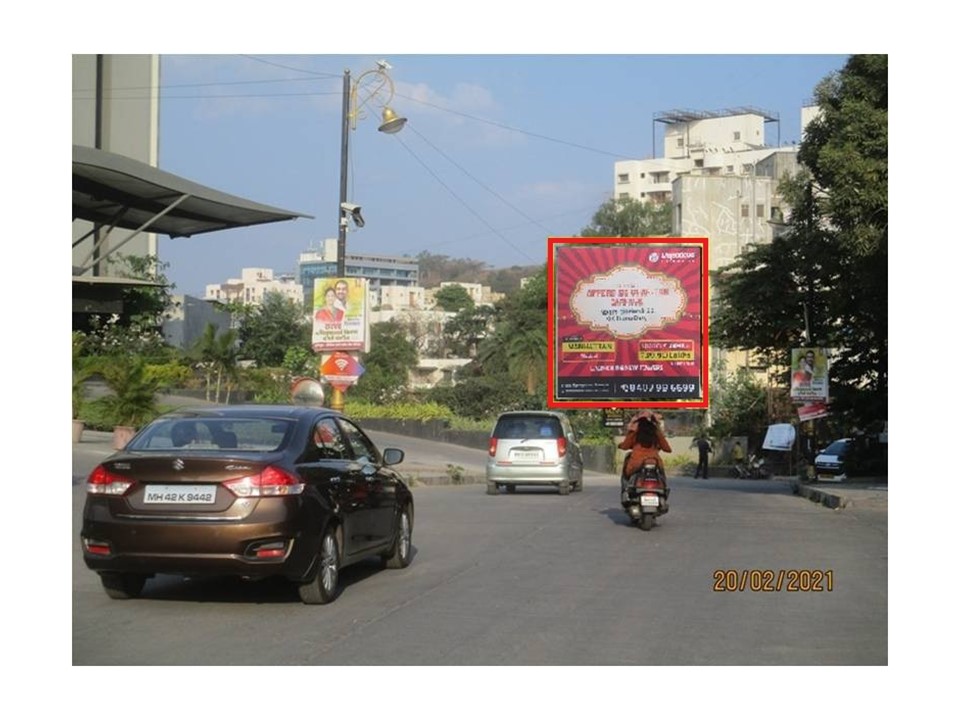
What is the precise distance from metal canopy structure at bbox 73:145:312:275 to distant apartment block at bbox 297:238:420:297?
328 centimetres

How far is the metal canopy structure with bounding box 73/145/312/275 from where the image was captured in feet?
43.1

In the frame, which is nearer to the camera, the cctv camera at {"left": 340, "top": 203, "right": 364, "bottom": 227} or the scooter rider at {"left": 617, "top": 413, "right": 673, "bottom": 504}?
the scooter rider at {"left": 617, "top": 413, "right": 673, "bottom": 504}

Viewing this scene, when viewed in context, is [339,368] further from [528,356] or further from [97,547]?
[97,547]

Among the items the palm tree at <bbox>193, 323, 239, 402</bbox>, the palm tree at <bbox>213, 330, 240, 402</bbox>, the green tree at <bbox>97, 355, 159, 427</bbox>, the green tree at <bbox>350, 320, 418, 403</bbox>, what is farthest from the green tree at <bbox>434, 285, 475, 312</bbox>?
the green tree at <bbox>97, 355, 159, 427</bbox>

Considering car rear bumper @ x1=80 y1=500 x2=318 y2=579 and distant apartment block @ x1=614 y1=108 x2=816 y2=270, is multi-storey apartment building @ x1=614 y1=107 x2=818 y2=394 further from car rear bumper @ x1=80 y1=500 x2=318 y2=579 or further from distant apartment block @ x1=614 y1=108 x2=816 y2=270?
car rear bumper @ x1=80 y1=500 x2=318 y2=579

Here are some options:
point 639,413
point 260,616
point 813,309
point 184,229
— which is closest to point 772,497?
point 813,309

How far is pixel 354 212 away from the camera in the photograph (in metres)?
17.4

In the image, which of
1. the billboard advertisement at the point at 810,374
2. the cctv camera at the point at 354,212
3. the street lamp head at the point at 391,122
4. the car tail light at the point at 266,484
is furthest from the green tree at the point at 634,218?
the billboard advertisement at the point at 810,374

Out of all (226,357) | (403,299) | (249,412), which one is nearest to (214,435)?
(249,412)

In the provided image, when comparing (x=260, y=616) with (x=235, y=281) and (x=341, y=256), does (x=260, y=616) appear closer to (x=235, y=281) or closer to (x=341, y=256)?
(x=235, y=281)

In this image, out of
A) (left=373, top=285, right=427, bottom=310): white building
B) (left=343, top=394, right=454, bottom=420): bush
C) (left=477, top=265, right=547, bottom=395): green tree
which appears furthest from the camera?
(left=343, top=394, right=454, bottom=420): bush

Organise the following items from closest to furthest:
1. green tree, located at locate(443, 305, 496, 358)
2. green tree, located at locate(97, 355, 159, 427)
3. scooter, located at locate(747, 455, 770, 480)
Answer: green tree, located at locate(97, 355, 159, 427)
green tree, located at locate(443, 305, 496, 358)
scooter, located at locate(747, 455, 770, 480)

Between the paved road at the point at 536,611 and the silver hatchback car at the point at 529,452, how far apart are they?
7213 millimetres
